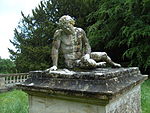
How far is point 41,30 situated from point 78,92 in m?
12.1

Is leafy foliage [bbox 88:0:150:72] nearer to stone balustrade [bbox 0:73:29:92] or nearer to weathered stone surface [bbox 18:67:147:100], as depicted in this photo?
stone balustrade [bbox 0:73:29:92]

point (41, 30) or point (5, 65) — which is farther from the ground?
point (41, 30)

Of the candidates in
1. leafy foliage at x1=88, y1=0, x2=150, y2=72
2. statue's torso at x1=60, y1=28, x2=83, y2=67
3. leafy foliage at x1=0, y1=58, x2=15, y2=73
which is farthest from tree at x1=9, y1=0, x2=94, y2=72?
statue's torso at x1=60, y1=28, x2=83, y2=67

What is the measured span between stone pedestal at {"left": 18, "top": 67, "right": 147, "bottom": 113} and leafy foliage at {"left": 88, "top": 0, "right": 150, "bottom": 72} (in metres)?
6.39

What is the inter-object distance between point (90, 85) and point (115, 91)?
0.81ft

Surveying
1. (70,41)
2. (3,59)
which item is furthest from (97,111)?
(3,59)

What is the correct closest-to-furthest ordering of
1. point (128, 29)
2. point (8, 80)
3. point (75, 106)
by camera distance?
point (75, 106), point (8, 80), point (128, 29)

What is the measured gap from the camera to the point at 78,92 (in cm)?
176

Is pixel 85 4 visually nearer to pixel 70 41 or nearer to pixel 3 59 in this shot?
pixel 3 59

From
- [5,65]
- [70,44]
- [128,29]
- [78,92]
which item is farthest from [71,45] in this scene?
[5,65]

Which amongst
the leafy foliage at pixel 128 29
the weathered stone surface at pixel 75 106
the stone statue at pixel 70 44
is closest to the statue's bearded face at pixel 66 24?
the stone statue at pixel 70 44

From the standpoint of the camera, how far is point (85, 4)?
1277 centimetres

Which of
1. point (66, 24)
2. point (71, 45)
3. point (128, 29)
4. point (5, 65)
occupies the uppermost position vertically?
point (128, 29)

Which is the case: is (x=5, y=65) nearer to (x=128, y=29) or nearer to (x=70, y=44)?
(x=128, y=29)
